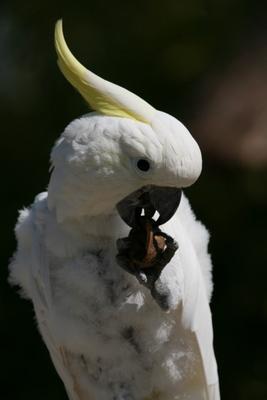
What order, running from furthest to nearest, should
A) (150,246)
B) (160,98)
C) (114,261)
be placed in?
(160,98), (114,261), (150,246)

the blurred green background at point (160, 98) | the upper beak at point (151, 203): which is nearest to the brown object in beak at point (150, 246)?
the upper beak at point (151, 203)

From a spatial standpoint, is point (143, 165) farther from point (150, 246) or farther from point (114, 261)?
point (114, 261)

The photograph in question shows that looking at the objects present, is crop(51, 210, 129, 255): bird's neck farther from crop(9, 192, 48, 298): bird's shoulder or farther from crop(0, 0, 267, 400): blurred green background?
crop(0, 0, 267, 400): blurred green background

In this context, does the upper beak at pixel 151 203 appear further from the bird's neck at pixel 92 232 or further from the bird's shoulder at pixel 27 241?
the bird's shoulder at pixel 27 241

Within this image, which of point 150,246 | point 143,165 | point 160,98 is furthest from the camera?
point 160,98

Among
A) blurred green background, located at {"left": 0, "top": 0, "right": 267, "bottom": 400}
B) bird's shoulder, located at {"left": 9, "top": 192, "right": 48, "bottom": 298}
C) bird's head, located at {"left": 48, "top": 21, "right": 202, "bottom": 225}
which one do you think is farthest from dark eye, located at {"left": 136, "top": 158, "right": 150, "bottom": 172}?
blurred green background, located at {"left": 0, "top": 0, "right": 267, "bottom": 400}

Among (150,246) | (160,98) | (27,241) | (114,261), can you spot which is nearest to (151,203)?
(150,246)
